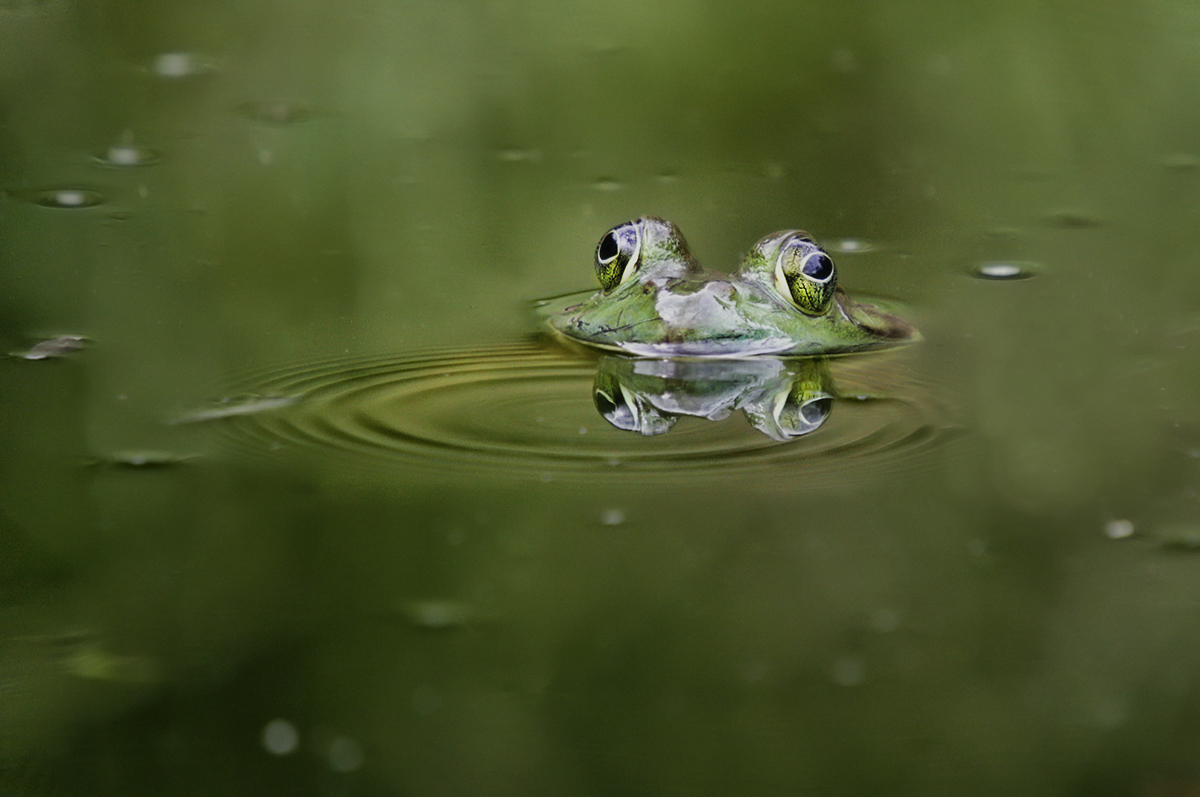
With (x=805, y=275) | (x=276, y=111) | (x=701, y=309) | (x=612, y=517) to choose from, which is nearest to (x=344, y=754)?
(x=612, y=517)

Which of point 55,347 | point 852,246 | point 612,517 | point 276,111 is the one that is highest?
point 276,111

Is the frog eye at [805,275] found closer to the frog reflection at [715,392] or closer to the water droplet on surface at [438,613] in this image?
the frog reflection at [715,392]

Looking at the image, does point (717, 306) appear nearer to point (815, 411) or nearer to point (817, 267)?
point (817, 267)

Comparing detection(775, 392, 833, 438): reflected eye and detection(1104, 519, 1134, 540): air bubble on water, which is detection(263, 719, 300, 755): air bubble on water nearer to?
detection(775, 392, 833, 438): reflected eye

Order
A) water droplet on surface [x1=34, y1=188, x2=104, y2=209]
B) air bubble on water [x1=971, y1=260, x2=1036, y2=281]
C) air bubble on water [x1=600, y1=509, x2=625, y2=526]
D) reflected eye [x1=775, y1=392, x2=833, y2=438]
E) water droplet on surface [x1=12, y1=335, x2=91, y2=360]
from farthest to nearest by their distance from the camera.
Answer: water droplet on surface [x1=34, y1=188, x2=104, y2=209] < air bubble on water [x1=971, y1=260, x2=1036, y2=281] < water droplet on surface [x1=12, y1=335, x2=91, y2=360] < reflected eye [x1=775, y1=392, x2=833, y2=438] < air bubble on water [x1=600, y1=509, x2=625, y2=526]

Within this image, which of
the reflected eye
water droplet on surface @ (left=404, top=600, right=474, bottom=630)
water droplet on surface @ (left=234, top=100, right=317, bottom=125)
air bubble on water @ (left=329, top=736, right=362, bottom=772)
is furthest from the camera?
water droplet on surface @ (left=234, top=100, right=317, bottom=125)

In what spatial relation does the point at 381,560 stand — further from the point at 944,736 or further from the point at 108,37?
the point at 108,37

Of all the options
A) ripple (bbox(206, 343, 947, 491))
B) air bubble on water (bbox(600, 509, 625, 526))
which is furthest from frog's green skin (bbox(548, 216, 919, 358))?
air bubble on water (bbox(600, 509, 625, 526))
